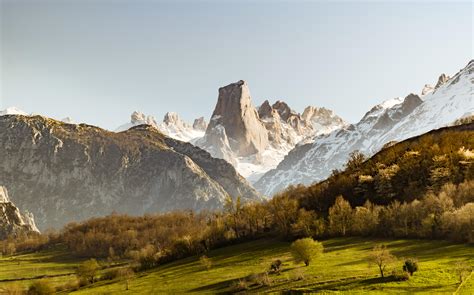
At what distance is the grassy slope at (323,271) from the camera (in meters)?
51.9

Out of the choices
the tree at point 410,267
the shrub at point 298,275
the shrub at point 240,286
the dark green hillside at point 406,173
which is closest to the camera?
the tree at point 410,267

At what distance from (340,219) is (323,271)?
3996 cm

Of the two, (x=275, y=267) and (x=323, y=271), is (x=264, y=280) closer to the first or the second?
(x=275, y=267)

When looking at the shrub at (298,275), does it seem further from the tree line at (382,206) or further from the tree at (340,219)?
the tree at (340,219)

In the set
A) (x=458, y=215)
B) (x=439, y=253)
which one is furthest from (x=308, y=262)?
(x=458, y=215)

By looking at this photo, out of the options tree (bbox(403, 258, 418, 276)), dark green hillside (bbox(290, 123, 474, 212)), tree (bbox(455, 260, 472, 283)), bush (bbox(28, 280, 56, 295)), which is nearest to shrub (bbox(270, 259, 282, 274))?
tree (bbox(403, 258, 418, 276))

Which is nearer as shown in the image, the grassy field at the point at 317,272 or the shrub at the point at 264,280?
the grassy field at the point at 317,272

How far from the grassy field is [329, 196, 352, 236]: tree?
→ 5990 millimetres

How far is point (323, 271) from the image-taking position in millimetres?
63969

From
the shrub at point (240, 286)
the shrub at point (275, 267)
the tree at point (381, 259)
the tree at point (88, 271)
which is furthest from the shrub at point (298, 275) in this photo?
the tree at point (88, 271)

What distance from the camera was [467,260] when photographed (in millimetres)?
58750

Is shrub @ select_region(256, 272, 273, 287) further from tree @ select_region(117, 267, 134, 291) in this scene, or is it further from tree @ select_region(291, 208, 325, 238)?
tree @ select_region(117, 267, 134, 291)

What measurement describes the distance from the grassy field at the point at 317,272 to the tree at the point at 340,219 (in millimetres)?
5990

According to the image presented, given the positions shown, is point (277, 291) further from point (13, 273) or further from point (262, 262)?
point (13, 273)
